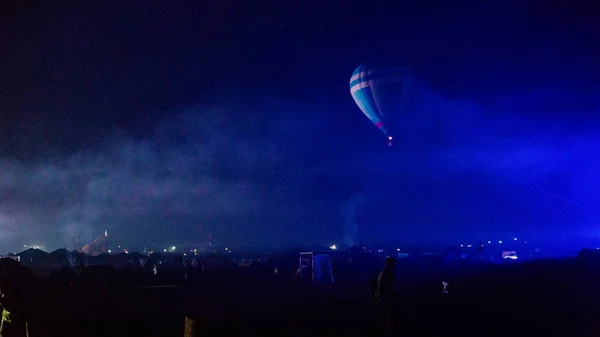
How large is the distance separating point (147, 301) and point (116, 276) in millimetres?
9538

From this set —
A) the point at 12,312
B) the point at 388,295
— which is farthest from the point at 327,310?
the point at 12,312

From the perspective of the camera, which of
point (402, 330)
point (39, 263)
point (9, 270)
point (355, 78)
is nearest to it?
point (402, 330)

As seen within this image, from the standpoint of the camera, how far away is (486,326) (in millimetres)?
13953

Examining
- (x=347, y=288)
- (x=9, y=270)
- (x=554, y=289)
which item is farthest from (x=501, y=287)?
(x=9, y=270)

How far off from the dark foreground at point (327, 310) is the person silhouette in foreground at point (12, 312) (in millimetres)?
3484

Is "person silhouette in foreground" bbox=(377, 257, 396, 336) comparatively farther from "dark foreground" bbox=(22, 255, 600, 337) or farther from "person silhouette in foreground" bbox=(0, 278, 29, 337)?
"person silhouette in foreground" bbox=(0, 278, 29, 337)

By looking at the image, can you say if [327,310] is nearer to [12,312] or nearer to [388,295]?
[388,295]

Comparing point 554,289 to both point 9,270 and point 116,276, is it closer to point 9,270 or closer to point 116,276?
point 116,276

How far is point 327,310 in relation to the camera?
60.5 ft

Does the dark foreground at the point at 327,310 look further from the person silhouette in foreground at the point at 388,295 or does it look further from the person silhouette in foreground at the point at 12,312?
the person silhouette in foreground at the point at 12,312

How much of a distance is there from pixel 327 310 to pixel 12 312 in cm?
1158

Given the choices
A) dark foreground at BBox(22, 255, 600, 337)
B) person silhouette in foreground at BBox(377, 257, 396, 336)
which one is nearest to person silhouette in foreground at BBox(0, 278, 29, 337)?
dark foreground at BBox(22, 255, 600, 337)

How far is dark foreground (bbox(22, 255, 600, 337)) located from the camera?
13.9 m

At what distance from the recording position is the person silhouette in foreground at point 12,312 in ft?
28.9
